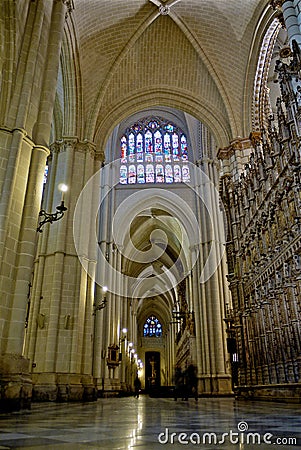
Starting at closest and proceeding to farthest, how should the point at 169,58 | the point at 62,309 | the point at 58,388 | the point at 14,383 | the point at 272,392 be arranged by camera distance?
the point at 14,383
the point at 272,392
the point at 58,388
the point at 62,309
the point at 169,58

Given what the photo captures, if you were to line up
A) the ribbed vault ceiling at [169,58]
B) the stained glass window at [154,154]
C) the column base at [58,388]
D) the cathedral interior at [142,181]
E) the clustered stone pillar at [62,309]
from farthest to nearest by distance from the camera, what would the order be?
the stained glass window at [154,154]
the ribbed vault ceiling at [169,58]
the clustered stone pillar at [62,309]
the column base at [58,388]
the cathedral interior at [142,181]

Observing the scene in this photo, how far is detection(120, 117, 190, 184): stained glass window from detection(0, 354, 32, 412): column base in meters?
19.1

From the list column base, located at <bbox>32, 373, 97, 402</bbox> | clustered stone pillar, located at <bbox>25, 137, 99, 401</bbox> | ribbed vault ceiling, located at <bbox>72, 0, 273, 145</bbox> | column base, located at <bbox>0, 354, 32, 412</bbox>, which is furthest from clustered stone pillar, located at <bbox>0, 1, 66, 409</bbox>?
ribbed vault ceiling, located at <bbox>72, 0, 273, 145</bbox>

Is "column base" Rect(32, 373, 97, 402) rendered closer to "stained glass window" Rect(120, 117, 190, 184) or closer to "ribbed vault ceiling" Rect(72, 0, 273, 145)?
"ribbed vault ceiling" Rect(72, 0, 273, 145)

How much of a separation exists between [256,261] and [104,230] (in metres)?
11.7

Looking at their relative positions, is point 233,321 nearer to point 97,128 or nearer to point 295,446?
point 97,128

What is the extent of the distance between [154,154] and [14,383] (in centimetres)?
2067

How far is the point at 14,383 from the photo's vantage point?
5.78 m

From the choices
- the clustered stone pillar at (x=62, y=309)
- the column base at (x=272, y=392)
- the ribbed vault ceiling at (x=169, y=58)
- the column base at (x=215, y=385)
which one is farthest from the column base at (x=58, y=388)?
the ribbed vault ceiling at (x=169, y=58)

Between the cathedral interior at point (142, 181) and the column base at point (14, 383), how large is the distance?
21 mm

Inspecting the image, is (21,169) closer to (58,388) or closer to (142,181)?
(58,388)

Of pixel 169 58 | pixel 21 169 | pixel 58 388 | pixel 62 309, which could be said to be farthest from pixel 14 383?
pixel 169 58

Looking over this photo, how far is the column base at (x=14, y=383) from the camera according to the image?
562 cm

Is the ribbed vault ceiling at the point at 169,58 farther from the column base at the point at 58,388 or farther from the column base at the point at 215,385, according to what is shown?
the column base at the point at 215,385
